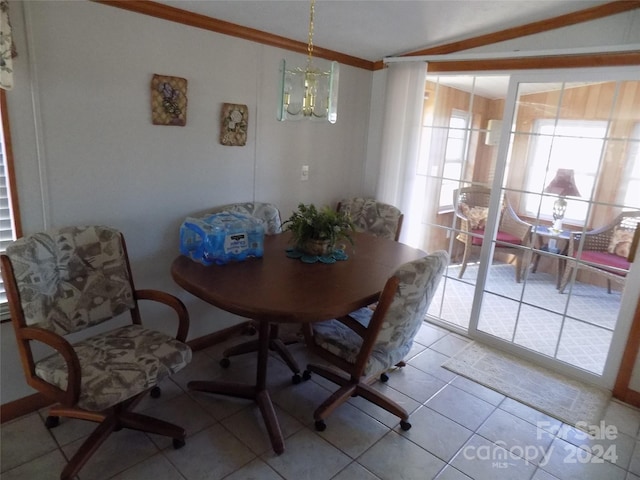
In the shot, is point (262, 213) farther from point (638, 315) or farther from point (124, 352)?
point (638, 315)

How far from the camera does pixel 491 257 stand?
3182mm

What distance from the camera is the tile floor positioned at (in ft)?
6.30

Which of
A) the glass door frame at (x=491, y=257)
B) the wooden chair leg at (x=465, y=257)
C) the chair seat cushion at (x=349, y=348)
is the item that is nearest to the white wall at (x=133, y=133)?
the chair seat cushion at (x=349, y=348)

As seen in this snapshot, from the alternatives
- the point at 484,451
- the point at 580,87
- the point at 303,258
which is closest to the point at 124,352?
the point at 303,258

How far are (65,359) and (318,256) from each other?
1316mm

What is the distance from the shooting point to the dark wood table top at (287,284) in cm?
174

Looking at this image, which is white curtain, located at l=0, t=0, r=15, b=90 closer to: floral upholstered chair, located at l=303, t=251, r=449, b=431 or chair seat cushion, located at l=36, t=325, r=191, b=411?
chair seat cushion, located at l=36, t=325, r=191, b=411

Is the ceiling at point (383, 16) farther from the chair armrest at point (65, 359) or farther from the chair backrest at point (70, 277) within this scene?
the chair armrest at point (65, 359)

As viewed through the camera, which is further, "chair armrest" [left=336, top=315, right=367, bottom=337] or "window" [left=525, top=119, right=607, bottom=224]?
"window" [left=525, top=119, right=607, bottom=224]

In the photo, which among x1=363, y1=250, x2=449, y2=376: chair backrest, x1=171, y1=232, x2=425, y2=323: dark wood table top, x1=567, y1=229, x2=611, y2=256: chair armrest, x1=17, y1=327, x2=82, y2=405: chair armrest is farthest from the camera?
x1=567, y1=229, x2=611, y2=256: chair armrest

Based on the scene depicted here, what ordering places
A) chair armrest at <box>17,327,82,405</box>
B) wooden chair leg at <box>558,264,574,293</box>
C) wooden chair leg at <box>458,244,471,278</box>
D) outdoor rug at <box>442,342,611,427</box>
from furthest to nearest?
wooden chair leg at <box>458,244,471,278</box> → wooden chair leg at <box>558,264,574,293</box> → outdoor rug at <box>442,342,611,427</box> → chair armrest at <box>17,327,82,405</box>

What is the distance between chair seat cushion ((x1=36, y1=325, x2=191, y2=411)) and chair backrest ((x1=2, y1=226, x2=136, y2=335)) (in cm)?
16

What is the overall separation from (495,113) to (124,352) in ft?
10.2

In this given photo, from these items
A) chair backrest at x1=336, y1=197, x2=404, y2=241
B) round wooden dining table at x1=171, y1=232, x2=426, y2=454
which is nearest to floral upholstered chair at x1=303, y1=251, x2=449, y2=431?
round wooden dining table at x1=171, y1=232, x2=426, y2=454
